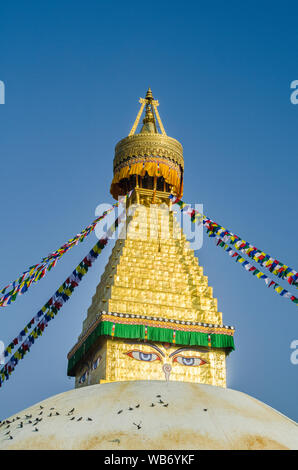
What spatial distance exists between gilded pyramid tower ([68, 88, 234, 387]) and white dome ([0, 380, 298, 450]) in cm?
247

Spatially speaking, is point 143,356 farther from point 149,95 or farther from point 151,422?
point 149,95

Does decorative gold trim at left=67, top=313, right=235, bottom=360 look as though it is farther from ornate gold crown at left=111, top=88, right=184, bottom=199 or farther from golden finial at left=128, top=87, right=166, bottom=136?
golden finial at left=128, top=87, right=166, bottom=136

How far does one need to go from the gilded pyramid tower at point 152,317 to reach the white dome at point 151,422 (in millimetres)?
2474

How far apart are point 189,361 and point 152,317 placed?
4.16ft

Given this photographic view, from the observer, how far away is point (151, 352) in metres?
13.1

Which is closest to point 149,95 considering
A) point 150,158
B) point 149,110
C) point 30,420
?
point 149,110

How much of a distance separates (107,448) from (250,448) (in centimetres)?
195

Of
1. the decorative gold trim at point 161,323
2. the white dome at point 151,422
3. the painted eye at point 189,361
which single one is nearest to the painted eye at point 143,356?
the painted eye at point 189,361

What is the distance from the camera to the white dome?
814 cm

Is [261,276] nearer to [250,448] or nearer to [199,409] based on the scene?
[199,409]

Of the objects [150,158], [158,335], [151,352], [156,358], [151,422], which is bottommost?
[151,422]

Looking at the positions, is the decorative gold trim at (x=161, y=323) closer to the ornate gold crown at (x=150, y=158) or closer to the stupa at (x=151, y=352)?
the stupa at (x=151, y=352)

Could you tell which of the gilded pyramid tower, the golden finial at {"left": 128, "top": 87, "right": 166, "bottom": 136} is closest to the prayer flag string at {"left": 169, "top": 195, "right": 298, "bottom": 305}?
the gilded pyramid tower

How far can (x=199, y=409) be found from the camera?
9.20 m
